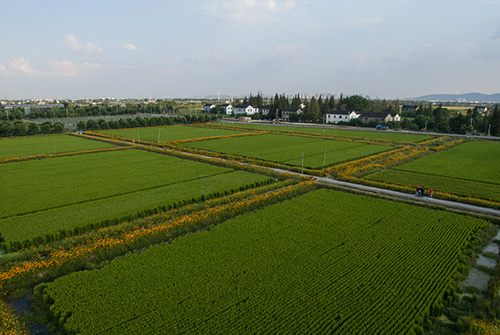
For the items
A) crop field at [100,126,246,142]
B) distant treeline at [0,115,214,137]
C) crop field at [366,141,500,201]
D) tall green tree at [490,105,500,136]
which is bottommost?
crop field at [366,141,500,201]

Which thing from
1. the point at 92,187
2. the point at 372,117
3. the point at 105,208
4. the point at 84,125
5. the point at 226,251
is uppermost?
the point at 372,117

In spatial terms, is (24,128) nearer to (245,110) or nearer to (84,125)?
(84,125)

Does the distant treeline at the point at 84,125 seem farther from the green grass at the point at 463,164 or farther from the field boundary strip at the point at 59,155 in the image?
the green grass at the point at 463,164

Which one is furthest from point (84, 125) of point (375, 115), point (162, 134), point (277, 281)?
point (375, 115)

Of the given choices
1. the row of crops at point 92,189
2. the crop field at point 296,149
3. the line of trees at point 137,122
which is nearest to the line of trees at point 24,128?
the line of trees at point 137,122

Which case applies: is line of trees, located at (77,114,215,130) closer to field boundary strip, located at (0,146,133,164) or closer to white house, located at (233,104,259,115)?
field boundary strip, located at (0,146,133,164)

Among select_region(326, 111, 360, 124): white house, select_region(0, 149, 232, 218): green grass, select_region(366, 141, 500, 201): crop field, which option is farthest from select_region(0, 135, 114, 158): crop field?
select_region(326, 111, 360, 124): white house

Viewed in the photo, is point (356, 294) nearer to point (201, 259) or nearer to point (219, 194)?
point (201, 259)

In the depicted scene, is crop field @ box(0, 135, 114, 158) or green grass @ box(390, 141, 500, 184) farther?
crop field @ box(0, 135, 114, 158)
